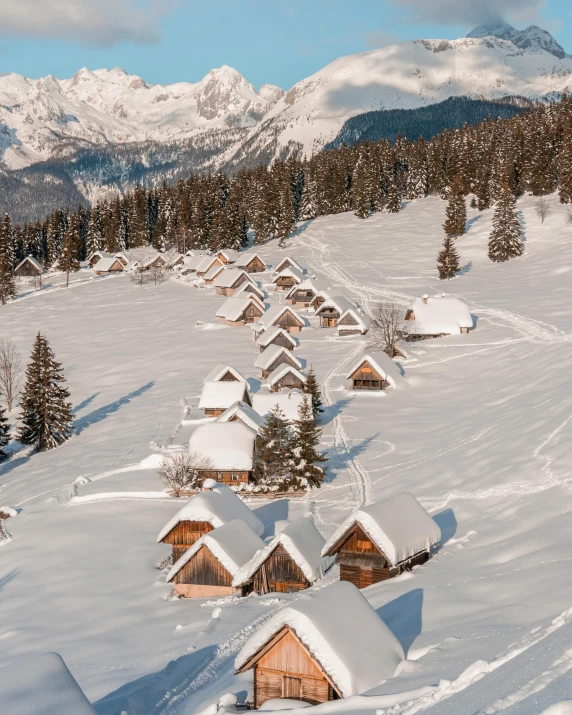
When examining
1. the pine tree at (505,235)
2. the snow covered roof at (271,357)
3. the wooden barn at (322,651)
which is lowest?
the snow covered roof at (271,357)

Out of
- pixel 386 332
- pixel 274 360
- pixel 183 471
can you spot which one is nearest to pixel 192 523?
pixel 183 471

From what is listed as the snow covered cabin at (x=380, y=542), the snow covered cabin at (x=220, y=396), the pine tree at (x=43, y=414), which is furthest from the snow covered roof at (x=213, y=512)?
the pine tree at (x=43, y=414)

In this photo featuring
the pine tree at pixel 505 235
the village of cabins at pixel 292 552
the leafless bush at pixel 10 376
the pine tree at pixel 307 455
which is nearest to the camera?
the village of cabins at pixel 292 552

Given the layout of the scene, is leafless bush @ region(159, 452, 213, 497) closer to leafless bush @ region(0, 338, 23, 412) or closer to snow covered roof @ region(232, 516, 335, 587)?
snow covered roof @ region(232, 516, 335, 587)

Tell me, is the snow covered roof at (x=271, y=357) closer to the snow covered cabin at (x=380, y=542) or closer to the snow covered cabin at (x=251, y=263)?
the snow covered cabin at (x=380, y=542)

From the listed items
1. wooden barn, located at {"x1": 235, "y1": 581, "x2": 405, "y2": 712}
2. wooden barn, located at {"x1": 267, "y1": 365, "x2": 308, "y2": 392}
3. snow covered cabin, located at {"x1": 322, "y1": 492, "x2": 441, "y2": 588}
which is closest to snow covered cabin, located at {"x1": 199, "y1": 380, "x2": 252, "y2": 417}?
wooden barn, located at {"x1": 267, "y1": 365, "x2": 308, "y2": 392}

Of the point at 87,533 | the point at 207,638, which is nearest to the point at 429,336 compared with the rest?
the point at 87,533

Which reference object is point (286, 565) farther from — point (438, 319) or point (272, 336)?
point (438, 319)
